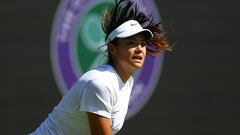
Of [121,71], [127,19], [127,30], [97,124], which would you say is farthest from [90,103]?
[127,19]

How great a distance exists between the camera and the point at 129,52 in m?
2.86

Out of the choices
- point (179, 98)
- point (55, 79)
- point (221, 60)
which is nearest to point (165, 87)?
point (179, 98)

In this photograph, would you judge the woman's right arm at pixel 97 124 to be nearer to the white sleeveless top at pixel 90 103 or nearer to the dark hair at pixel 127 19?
the white sleeveless top at pixel 90 103

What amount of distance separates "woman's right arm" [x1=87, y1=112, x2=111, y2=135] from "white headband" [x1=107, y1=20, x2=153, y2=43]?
14.7 inches

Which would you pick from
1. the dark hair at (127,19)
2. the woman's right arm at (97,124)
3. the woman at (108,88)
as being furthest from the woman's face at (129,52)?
the woman's right arm at (97,124)

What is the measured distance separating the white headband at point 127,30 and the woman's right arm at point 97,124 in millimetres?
372

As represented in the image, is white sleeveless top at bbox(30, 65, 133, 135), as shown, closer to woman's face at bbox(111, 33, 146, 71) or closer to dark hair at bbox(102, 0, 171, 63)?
woman's face at bbox(111, 33, 146, 71)

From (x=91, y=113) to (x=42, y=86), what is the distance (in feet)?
7.37

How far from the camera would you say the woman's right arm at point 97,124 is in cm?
270

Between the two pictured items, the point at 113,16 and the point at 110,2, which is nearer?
the point at 113,16

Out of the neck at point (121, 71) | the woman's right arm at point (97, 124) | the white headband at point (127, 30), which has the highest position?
the white headband at point (127, 30)

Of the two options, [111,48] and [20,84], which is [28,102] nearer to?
[20,84]

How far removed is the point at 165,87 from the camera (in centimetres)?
503

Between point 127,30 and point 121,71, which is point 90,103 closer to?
point 121,71
